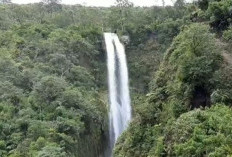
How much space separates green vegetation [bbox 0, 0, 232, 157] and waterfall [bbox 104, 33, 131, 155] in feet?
2.17

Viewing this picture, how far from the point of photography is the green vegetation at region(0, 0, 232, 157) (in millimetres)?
15898

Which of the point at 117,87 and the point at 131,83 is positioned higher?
the point at 131,83

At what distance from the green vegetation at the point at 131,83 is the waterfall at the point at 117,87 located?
662mm

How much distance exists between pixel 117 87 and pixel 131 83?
1.46m

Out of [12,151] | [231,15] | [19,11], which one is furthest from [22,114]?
[19,11]

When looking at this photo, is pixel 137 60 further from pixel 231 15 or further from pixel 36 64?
pixel 231 15

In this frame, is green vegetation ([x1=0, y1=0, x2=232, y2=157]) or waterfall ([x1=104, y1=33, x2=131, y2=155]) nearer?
green vegetation ([x1=0, y1=0, x2=232, y2=157])

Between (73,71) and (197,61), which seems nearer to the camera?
(197,61)

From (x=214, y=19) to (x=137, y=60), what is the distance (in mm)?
16004

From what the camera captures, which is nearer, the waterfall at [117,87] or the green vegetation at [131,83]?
the green vegetation at [131,83]

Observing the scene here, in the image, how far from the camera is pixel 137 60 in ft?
123

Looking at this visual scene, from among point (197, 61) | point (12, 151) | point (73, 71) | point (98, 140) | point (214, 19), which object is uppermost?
point (214, 19)

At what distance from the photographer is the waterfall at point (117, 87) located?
1216 inches

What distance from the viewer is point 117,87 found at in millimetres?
35062
